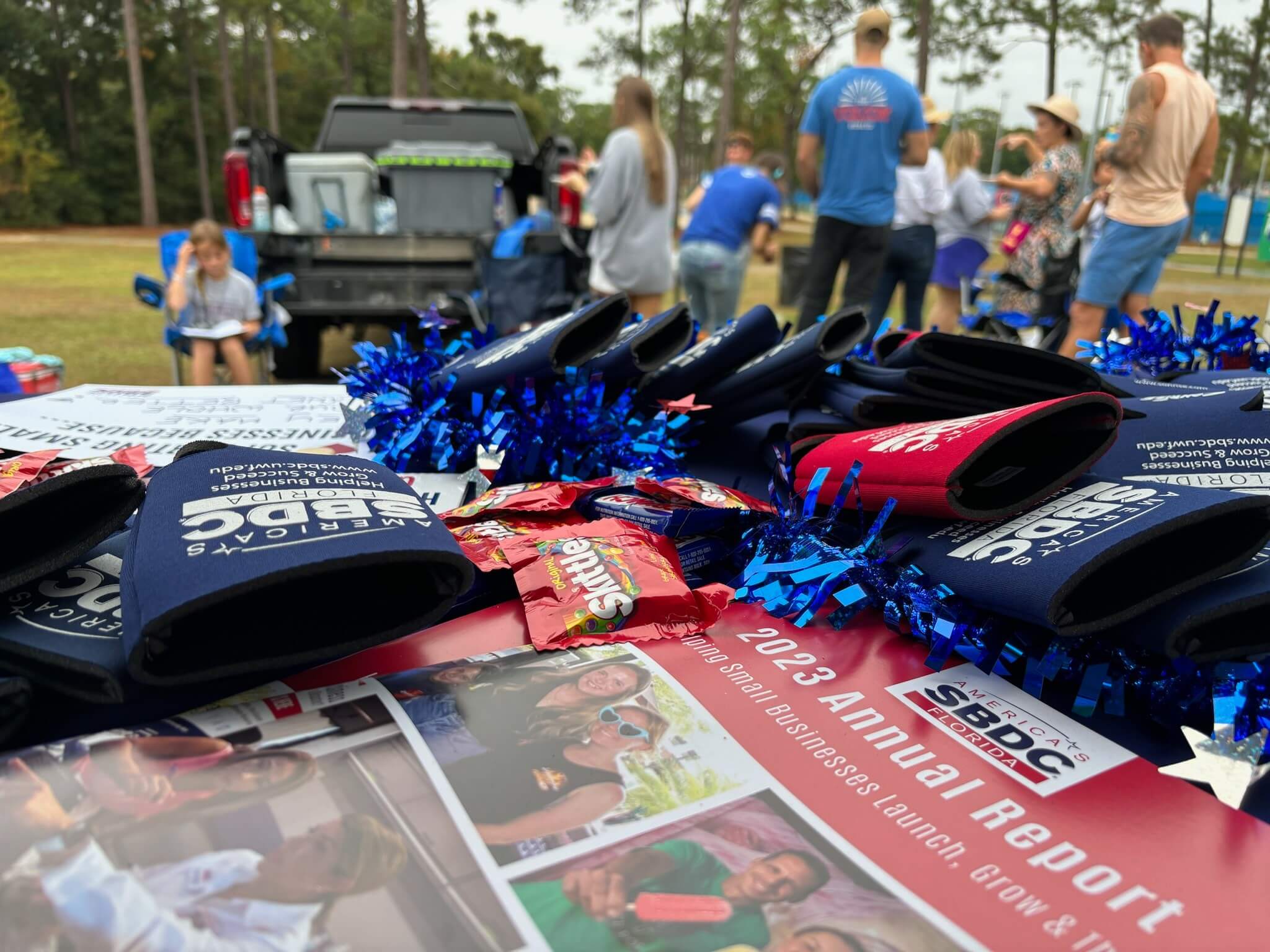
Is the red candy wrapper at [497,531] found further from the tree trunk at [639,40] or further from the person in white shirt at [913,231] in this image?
the tree trunk at [639,40]

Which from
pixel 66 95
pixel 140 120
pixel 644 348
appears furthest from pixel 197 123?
pixel 644 348

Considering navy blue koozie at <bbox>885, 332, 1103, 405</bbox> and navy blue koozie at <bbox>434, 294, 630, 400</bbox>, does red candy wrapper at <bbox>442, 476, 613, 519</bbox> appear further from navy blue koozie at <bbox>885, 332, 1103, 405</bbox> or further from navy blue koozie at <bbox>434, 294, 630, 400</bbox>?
navy blue koozie at <bbox>885, 332, 1103, 405</bbox>

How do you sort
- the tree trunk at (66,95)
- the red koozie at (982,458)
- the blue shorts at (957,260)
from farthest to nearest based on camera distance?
the tree trunk at (66,95) < the blue shorts at (957,260) < the red koozie at (982,458)

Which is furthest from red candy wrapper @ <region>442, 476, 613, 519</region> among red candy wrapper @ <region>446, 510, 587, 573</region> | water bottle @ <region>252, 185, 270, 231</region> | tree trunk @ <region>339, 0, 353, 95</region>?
tree trunk @ <region>339, 0, 353, 95</region>

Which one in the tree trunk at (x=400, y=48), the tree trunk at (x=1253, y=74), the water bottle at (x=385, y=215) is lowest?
the water bottle at (x=385, y=215)

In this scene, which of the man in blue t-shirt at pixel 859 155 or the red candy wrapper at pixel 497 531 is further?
the man in blue t-shirt at pixel 859 155

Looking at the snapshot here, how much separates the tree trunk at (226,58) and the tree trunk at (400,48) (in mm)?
12503

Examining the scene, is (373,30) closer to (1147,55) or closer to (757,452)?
(1147,55)

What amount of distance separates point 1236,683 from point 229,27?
28403 millimetres

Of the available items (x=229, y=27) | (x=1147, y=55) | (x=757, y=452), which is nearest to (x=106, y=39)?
(x=229, y=27)

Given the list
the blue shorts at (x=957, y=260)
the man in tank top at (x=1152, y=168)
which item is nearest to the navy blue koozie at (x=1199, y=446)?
the man in tank top at (x=1152, y=168)

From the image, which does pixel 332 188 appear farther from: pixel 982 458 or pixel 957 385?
pixel 982 458

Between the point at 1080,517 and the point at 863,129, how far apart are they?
3.20 meters

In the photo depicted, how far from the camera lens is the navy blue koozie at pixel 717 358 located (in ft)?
4.02
